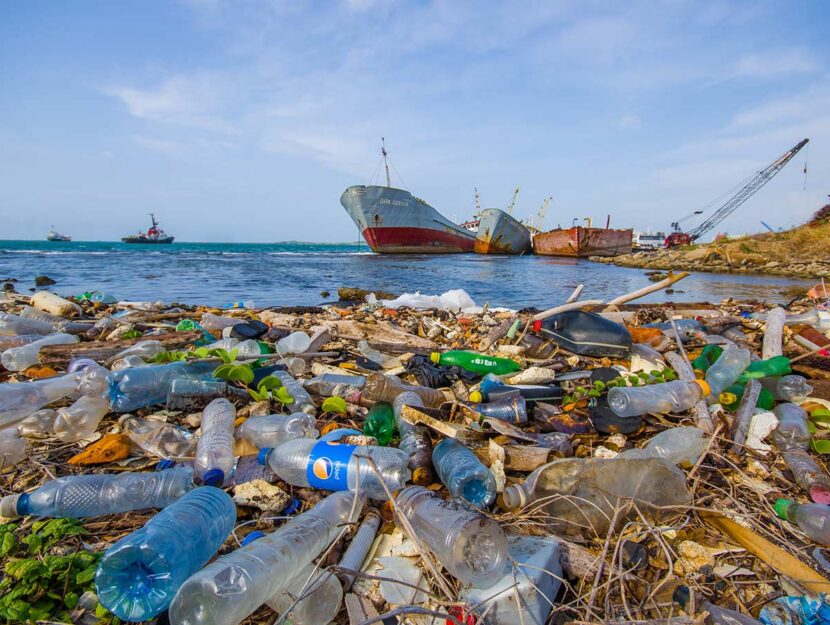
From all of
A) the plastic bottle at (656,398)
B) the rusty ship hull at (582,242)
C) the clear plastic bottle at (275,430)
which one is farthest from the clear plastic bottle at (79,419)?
the rusty ship hull at (582,242)

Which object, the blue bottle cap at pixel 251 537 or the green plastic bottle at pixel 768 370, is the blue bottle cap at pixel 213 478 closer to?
Result: the blue bottle cap at pixel 251 537

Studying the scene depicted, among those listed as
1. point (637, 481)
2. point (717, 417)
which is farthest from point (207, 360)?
point (717, 417)

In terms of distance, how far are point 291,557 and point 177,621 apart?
0.30 metres

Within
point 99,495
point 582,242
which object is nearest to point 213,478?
point 99,495

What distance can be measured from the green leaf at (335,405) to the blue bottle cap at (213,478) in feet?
2.27

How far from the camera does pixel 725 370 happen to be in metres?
2.47

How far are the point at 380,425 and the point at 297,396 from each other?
60 centimetres

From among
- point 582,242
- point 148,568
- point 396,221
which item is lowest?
point 148,568

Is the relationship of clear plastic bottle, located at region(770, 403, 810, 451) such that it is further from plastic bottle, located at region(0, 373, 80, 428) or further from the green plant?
plastic bottle, located at region(0, 373, 80, 428)

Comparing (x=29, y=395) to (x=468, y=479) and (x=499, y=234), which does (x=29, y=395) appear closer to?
(x=468, y=479)

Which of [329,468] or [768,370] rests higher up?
[768,370]

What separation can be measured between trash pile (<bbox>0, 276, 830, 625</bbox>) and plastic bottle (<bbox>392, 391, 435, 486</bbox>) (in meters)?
0.01

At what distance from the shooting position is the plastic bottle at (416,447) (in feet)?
5.49

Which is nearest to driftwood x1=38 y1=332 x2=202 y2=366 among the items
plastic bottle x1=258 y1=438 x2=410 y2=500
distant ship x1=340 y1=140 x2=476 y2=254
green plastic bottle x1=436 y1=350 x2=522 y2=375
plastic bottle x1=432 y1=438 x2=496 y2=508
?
plastic bottle x1=258 y1=438 x2=410 y2=500
